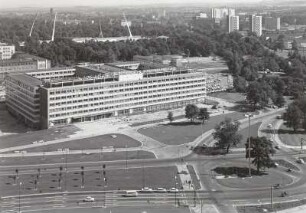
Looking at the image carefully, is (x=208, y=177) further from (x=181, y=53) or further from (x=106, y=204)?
(x=181, y=53)

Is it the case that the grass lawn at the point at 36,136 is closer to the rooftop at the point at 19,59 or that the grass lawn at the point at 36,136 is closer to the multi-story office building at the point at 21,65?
the multi-story office building at the point at 21,65

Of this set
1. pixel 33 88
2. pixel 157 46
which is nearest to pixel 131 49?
pixel 157 46

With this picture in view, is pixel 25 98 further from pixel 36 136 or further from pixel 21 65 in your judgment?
pixel 21 65

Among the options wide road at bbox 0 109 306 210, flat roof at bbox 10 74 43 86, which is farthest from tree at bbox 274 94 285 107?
flat roof at bbox 10 74 43 86

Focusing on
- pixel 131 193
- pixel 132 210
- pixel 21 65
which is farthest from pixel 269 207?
pixel 21 65

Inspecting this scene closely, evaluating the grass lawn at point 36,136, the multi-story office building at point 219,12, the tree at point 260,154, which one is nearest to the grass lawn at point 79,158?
the grass lawn at point 36,136

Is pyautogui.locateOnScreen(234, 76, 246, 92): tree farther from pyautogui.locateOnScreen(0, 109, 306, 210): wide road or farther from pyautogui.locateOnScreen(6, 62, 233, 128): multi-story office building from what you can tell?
pyautogui.locateOnScreen(0, 109, 306, 210): wide road
